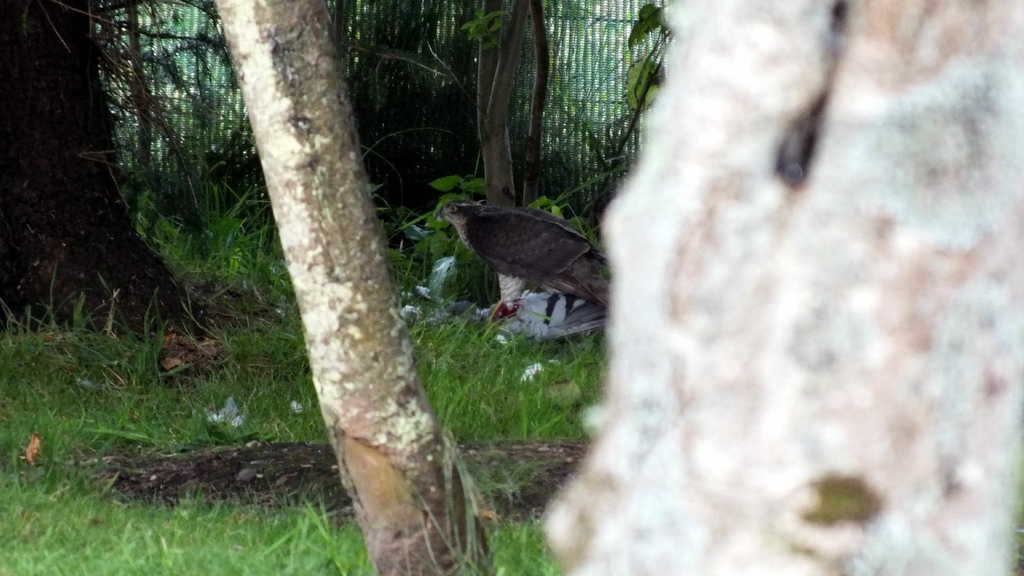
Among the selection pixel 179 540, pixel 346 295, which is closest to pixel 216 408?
pixel 179 540

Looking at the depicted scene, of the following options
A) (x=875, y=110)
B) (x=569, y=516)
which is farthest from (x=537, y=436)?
(x=875, y=110)

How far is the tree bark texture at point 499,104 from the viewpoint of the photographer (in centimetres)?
824

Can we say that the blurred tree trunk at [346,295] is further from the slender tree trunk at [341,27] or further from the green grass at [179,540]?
the slender tree trunk at [341,27]

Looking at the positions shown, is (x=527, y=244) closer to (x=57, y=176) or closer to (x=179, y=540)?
(x=57, y=176)

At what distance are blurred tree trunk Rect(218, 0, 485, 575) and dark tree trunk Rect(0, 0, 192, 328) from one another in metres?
3.48

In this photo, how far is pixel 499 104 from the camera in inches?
327

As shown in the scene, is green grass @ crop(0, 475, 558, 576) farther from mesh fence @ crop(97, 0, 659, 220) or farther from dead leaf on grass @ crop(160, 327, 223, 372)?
mesh fence @ crop(97, 0, 659, 220)

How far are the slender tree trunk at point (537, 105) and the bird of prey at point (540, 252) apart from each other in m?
1.42

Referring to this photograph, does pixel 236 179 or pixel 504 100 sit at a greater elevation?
pixel 504 100

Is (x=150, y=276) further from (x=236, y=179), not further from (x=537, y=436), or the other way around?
(x=236, y=179)

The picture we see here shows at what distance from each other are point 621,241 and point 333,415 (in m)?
1.25

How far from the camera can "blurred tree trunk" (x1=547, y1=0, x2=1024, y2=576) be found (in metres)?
1.36

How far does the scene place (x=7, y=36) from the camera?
18.2 ft

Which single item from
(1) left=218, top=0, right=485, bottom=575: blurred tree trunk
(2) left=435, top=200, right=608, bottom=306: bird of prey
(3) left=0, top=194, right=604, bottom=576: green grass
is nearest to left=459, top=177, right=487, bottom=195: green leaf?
(3) left=0, top=194, right=604, bottom=576: green grass
